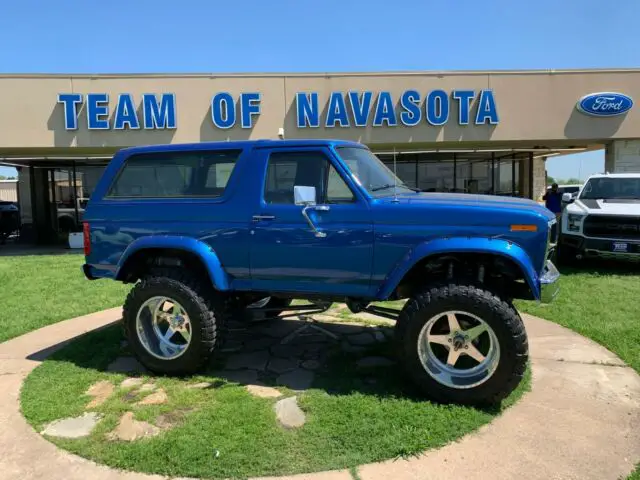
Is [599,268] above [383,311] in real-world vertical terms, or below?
below

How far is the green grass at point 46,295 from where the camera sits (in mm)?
6703

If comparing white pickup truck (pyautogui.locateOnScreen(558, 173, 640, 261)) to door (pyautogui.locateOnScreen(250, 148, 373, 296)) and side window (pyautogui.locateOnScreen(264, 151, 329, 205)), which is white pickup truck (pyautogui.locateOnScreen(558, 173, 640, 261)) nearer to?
door (pyautogui.locateOnScreen(250, 148, 373, 296))

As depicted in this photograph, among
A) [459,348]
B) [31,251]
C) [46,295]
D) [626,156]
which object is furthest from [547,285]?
[31,251]

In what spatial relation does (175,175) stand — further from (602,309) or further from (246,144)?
(602,309)

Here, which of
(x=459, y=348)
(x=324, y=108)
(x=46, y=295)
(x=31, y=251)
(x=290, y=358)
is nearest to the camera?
(x=459, y=348)

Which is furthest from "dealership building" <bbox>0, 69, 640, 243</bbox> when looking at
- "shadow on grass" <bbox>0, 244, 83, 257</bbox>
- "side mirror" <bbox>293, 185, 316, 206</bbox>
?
"side mirror" <bbox>293, 185, 316, 206</bbox>

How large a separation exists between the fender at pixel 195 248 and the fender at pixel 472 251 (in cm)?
148

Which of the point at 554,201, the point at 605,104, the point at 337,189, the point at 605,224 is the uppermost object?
the point at 605,104

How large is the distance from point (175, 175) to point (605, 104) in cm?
1230

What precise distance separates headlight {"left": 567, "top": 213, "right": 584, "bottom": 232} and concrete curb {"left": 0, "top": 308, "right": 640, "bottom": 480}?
16.1 ft

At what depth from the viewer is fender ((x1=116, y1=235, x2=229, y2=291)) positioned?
169 inches

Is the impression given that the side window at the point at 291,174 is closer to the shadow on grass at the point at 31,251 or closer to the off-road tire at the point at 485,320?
the off-road tire at the point at 485,320

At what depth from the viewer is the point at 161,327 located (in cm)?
476

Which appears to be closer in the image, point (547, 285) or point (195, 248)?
point (547, 285)
